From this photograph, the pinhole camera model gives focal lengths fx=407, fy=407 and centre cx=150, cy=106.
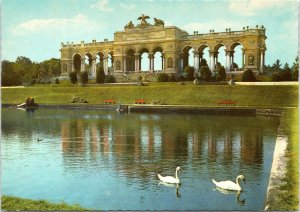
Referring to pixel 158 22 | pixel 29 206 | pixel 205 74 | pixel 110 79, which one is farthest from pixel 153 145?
pixel 158 22

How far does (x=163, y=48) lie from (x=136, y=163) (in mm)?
56034

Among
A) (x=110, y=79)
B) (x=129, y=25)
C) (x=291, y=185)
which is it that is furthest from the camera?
(x=129, y=25)

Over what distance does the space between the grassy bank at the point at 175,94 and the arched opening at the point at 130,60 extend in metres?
16.5

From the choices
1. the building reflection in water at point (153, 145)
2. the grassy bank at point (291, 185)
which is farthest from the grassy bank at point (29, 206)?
the grassy bank at point (291, 185)

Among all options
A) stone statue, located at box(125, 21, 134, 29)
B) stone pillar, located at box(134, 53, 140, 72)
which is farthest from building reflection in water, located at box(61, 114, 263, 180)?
stone statue, located at box(125, 21, 134, 29)

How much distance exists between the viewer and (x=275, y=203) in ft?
35.2

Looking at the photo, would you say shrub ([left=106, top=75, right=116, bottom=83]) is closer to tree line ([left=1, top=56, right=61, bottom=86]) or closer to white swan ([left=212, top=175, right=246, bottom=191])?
tree line ([left=1, top=56, right=61, bottom=86])

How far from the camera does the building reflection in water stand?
18.1 m

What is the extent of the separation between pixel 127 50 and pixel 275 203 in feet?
221

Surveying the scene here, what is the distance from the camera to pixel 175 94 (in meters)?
51.2

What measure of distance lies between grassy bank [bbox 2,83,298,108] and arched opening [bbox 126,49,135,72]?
651 inches

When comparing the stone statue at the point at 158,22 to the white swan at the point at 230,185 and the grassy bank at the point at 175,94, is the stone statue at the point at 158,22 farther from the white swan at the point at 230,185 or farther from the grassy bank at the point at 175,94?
the white swan at the point at 230,185

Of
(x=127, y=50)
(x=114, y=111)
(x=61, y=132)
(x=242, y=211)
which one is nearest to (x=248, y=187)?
(x=242, y=211)

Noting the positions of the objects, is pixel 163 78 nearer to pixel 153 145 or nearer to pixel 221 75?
pixel 221 75
